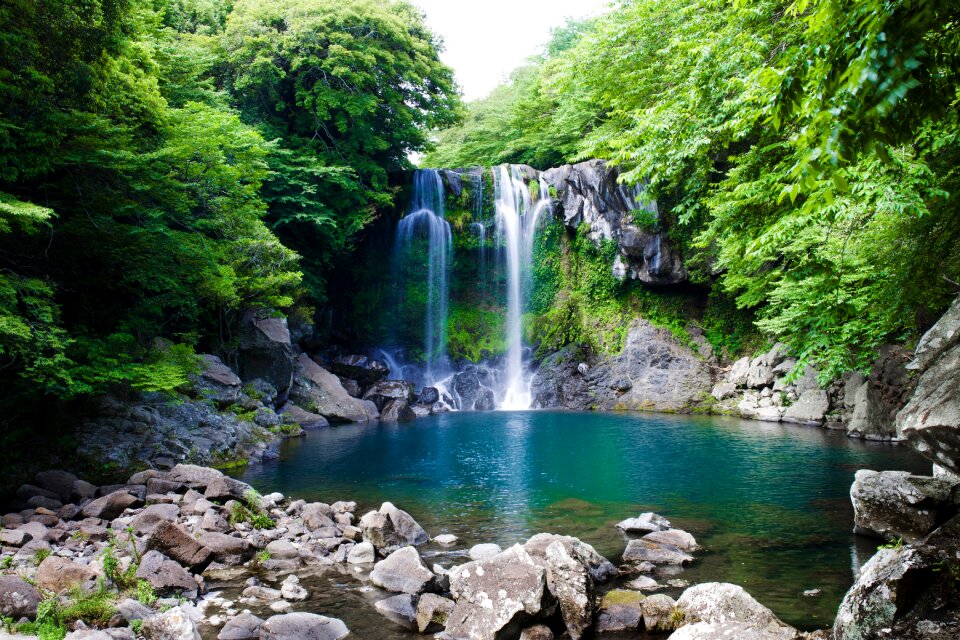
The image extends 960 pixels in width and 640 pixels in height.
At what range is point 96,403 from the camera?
482 inches

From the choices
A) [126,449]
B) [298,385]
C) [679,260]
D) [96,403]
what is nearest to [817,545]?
[126,449]

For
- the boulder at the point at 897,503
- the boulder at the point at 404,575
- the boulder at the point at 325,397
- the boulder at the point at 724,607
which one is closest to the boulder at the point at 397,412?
the boulder at the point at 325,397

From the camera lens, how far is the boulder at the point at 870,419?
16547 millimetres

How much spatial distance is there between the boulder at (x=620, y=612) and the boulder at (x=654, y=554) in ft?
4.10

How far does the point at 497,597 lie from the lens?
558cm

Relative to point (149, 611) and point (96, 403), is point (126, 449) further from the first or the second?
point (149, 611)

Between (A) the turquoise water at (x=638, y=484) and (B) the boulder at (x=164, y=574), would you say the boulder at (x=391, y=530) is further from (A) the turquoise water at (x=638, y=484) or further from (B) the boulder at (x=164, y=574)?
(B) the boulder at (x=164, y=574)

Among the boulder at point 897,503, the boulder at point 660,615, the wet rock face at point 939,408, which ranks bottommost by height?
the boulder at point 660,615

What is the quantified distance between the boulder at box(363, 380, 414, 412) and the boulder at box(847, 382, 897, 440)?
1660 centimetres

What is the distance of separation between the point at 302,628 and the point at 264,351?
16491 millimetres

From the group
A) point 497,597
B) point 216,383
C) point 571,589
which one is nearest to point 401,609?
point 497,597

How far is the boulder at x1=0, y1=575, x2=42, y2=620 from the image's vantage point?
4.92 metres

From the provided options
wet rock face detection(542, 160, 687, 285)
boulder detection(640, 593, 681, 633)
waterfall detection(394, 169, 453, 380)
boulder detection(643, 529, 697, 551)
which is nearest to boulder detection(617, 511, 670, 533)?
boulder detection(643, 529, 697, 551)

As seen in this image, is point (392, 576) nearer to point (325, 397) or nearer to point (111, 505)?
point (111, 505)
